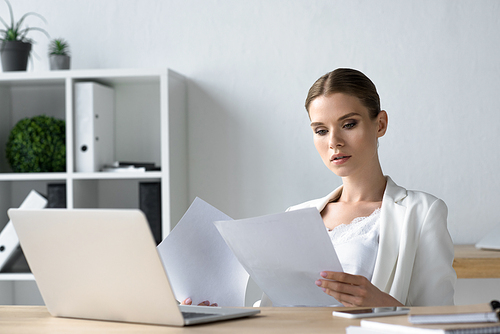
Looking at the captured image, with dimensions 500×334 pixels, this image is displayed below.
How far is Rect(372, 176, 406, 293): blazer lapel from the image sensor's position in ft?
4.56

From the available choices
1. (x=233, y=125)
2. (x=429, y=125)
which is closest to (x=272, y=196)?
(x=233, y=125)

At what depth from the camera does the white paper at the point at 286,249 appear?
0.91m

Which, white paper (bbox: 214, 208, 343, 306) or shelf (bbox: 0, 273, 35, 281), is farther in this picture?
shelf (bbox: 0, 273, 35, 281)

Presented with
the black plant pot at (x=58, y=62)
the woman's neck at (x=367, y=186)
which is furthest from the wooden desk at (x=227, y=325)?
the black plant pot at (x=58, y=62)

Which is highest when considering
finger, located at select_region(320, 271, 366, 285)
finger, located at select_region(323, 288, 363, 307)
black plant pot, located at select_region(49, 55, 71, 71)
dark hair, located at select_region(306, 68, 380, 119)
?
black plant pot, located at select_region(49, 55, 71, 71)

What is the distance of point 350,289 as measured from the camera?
1.03 meters

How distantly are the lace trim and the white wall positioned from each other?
832 mm

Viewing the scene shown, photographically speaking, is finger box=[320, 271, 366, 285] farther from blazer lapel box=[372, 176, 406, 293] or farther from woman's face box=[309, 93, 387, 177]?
woman's face box=[309, 93, 387, 177]

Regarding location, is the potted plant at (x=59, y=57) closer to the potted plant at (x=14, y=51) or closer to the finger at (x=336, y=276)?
the potted plant at (x=14, y=51)

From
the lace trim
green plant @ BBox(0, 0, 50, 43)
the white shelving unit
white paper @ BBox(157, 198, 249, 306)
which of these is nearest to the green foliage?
the white shelving unit

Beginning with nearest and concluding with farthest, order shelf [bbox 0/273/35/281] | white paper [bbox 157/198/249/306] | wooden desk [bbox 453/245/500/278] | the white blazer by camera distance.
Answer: white paper [bbox 157/198/249/306]
the white blazer
wooden desk [bbox 453/245/500/278]
shelf [bbox 0/273/35/281]

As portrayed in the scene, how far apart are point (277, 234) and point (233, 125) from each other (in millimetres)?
1551

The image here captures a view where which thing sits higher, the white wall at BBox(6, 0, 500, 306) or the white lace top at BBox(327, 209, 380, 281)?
the white wall at BBox(6, 0, 500, 306)

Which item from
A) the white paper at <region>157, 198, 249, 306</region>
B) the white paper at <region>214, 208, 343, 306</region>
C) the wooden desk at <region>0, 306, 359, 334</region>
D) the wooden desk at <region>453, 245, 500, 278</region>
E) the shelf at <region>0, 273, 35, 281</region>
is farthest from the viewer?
the shelf at <region>0, 273, 35, 281</region>
